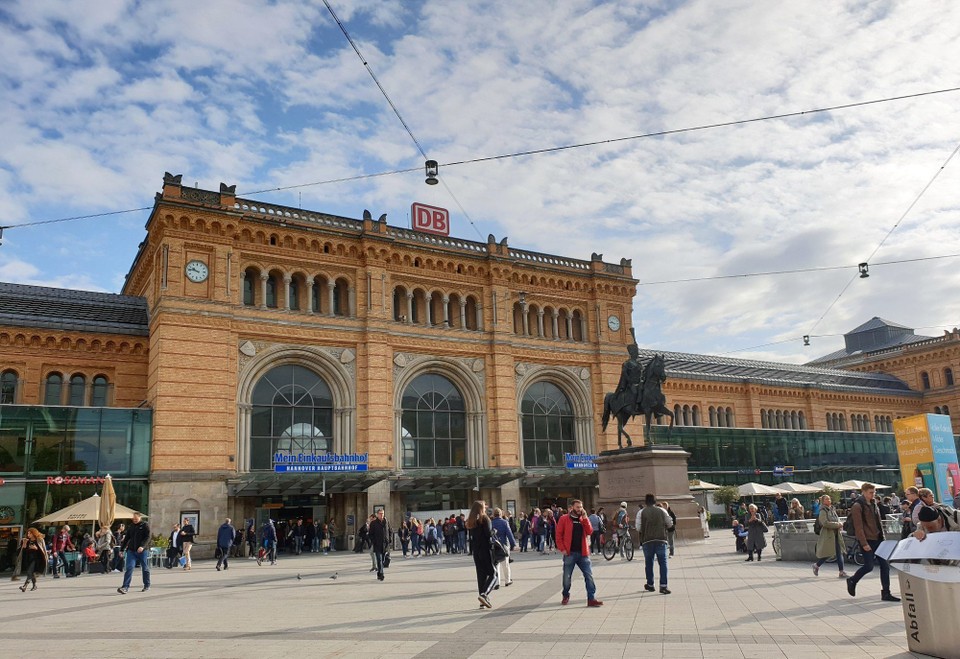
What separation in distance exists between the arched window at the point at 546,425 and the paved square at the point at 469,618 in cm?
2152

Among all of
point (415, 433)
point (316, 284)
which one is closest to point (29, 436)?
point (316, 284)

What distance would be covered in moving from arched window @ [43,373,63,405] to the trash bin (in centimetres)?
3376

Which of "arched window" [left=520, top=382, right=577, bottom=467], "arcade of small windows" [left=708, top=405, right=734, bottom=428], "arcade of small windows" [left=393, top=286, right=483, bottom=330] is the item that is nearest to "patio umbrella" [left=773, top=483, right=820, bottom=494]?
"arched window" [left=520, top=382, right=577, bottom=467]

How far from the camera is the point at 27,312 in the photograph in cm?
3319

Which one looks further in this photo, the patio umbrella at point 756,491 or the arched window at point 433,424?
the patio umbrella at point 756,491

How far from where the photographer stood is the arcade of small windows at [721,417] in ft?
194

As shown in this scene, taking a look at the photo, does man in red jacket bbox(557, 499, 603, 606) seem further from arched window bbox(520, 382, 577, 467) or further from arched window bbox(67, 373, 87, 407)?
arched window bbox(520, 382, 577, 467)

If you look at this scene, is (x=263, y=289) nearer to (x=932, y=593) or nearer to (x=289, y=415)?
(x=289, y=415)

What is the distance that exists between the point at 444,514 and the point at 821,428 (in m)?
42.4

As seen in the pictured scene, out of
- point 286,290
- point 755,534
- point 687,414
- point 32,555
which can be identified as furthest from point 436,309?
point 687,414

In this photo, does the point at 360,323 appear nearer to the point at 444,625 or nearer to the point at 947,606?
the point at 444,625

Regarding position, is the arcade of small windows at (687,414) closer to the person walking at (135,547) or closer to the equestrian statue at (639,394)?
the equestrian statue at (639,394)

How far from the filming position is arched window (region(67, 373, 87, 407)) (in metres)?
33.4

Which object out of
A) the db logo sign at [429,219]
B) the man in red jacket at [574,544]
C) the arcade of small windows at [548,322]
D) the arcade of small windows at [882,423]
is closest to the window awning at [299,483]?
the arcade of small windows at [548,322]
